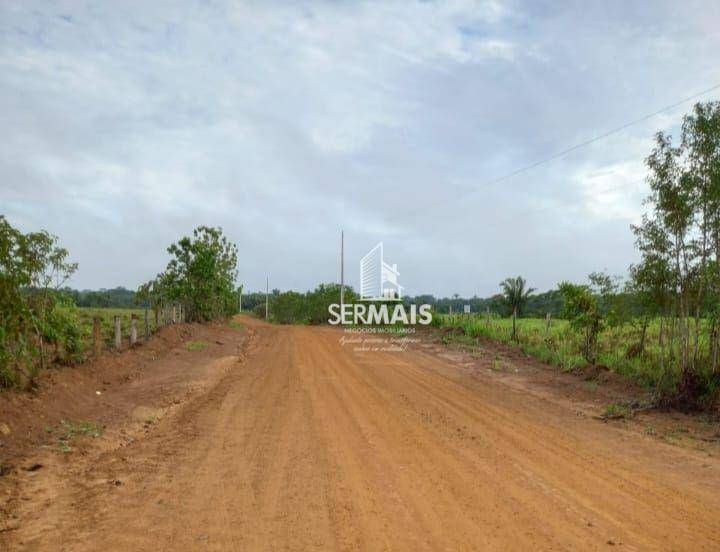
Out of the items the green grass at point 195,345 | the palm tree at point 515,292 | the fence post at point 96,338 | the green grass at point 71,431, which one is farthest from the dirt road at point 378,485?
the palm tree at point 515,292

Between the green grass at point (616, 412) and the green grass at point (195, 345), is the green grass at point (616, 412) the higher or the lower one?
the lower one

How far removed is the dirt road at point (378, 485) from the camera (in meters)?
4.50

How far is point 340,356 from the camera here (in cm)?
1856

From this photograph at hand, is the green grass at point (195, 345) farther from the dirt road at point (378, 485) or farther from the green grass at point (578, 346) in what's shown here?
the green grass at point (578, 346)

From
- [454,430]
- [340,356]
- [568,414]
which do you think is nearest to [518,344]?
[340,356]

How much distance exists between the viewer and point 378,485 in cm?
573

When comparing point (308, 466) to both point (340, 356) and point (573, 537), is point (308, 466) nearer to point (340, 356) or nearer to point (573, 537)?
point (573, 537)

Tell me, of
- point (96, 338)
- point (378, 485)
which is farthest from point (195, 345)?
point (378, 485)

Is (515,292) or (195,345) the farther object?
(515,292)

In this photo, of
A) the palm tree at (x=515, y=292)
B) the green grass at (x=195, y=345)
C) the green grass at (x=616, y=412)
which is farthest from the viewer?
the palm tree at (x=515, y=292)

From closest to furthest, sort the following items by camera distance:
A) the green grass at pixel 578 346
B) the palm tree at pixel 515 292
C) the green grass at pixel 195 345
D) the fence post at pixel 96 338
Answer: the fence post at pixel 96 338
the green grass at pixel 578 346
the green grass at pixel 195 345
the palm tree at pixel 515 292

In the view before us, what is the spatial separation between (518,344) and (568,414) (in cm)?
1040

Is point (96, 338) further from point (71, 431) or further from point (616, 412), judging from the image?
point (616, 412)

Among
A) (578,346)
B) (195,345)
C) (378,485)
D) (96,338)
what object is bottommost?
(378,485)
